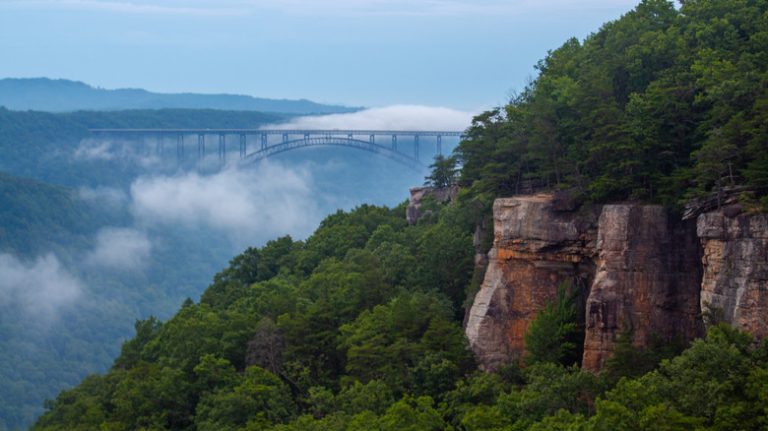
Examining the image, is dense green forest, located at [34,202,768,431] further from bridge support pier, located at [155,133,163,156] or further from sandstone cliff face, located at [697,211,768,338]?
bridge support pier, located at [155,133,163,156]

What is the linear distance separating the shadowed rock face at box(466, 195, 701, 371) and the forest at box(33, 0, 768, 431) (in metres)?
0.56

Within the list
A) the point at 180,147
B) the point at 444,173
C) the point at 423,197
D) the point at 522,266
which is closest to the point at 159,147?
the point at 180,147

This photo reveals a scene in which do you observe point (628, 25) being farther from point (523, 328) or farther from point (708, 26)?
point (523, 328)

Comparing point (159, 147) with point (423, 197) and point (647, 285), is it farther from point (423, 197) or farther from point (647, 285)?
point (647, 285)

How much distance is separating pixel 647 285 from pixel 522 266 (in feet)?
11.5

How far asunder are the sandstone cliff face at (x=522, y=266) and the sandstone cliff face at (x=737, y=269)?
3.90 metres

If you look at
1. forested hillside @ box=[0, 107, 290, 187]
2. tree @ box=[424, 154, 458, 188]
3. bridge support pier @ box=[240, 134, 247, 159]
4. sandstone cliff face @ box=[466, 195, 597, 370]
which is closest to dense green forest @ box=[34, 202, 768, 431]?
sandstone cliff face @ box=[466, 195, 597, 370]

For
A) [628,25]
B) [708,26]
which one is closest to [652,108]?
[708,26]

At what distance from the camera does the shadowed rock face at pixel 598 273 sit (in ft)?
89.5

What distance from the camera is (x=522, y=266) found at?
98.1 ft

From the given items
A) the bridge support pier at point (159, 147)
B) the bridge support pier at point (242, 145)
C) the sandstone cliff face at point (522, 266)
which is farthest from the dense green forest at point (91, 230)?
the sandstone cliff face at point (522, 266)

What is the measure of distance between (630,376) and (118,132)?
97.8 meters

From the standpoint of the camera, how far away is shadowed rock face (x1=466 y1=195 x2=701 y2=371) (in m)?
27.3

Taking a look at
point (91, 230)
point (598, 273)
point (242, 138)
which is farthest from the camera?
point (242, 138)
